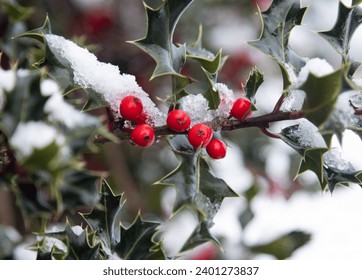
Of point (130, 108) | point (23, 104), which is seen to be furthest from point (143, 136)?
point (23, 104)

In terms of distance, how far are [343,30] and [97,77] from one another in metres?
0.48

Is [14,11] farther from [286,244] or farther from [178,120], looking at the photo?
[286,244]

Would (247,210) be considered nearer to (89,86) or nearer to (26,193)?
(89,86)

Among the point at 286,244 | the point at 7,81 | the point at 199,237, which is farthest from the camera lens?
the point at 286,244

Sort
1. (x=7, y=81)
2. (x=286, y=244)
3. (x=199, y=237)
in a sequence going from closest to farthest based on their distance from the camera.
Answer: (x=7, y=81) → (x=199, y=237) → (x=286, y=244)

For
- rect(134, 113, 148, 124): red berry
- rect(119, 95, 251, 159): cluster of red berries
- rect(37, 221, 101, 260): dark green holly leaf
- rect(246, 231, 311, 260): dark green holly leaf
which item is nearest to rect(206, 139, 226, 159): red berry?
rect(119, 95, 251, 159): cluster of red berries

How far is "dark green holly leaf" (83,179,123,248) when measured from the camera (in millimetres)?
1048

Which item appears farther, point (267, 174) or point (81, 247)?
point (267, 174)

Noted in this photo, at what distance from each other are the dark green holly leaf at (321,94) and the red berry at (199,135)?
0.18m

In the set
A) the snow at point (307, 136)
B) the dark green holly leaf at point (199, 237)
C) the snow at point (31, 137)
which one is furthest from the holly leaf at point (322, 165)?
the snow at point (31, 137)

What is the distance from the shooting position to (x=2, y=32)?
1.64m

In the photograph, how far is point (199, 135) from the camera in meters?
0.95

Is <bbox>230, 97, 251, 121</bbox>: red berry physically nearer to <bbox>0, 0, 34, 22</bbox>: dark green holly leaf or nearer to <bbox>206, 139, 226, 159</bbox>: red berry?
<bbox>206, 139, 226, 159</bbox>: red berry

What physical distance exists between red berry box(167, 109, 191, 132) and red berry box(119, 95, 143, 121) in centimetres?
6
